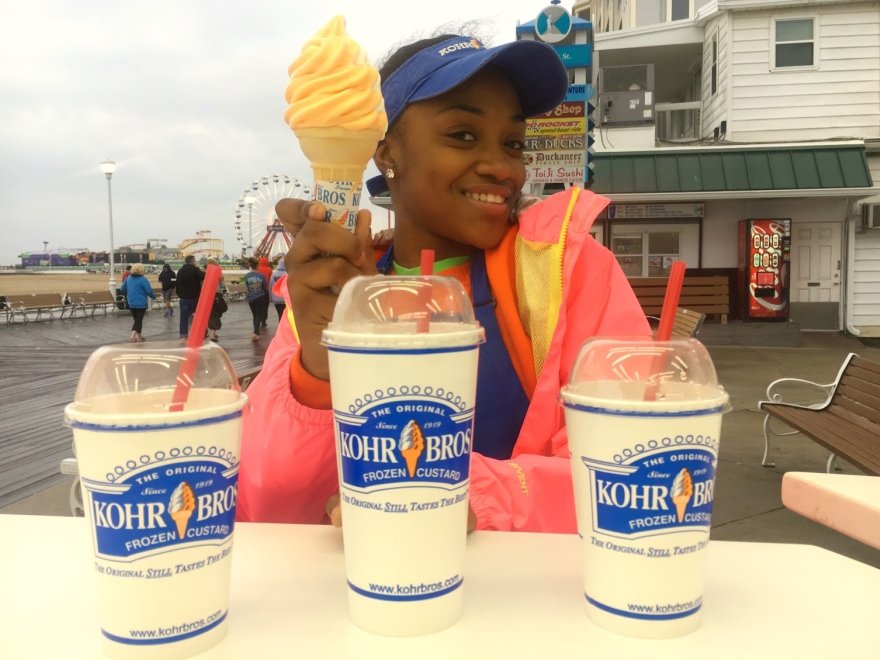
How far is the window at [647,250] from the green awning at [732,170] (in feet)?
4.53

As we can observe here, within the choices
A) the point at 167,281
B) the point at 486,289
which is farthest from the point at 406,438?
the point at 167,281

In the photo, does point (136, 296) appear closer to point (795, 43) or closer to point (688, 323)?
point (688, 323)

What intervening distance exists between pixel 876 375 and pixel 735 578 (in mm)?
3845

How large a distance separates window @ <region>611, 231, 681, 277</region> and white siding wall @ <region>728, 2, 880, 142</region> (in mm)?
2124

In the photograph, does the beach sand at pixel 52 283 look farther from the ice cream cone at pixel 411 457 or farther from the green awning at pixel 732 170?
the ice cream cone at pixel 411 457

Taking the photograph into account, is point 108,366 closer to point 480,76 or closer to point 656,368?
point 656,368

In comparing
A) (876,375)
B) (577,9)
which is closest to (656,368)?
(876,375)

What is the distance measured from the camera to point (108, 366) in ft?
2.46

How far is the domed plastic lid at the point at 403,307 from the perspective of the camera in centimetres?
75

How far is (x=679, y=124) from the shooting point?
15109mm

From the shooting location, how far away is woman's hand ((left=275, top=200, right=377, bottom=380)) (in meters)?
1.02

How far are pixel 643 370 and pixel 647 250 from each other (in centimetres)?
1213

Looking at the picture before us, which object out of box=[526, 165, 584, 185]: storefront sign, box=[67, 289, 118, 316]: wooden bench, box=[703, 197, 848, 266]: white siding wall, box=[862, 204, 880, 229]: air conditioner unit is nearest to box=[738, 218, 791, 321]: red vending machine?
box=[703, 197, 848, 266]: white siding wall

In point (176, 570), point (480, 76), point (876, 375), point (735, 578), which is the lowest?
point (876, 375)
